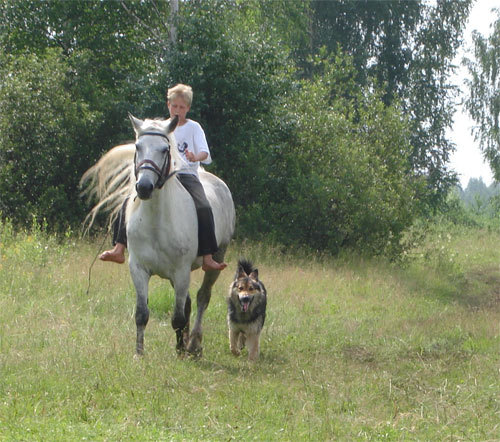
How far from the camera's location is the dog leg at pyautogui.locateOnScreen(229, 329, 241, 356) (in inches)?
344

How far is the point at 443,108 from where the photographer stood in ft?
130

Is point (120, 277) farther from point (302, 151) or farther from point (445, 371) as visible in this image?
point (302, 151)

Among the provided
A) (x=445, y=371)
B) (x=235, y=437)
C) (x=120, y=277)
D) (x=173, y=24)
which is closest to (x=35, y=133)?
(x=173, y=24)

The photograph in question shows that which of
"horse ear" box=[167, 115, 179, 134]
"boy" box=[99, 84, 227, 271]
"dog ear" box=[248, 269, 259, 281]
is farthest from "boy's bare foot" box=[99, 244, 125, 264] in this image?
"dog ear" box=[248, 269, 259, 281]

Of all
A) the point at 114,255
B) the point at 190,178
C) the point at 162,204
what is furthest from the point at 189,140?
the point at 114,255

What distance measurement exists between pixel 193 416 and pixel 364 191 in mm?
12478

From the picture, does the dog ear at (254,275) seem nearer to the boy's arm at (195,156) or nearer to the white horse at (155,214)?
the white horse at (155,214)

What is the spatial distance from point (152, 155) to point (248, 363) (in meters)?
2.48

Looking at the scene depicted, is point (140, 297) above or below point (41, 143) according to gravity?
below

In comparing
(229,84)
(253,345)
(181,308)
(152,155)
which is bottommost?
(253,345)

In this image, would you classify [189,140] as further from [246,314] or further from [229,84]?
[229,84]

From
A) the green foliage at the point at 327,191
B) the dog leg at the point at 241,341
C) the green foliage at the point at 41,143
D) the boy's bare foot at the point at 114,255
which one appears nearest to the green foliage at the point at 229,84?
the green foliage at the point at 327,191

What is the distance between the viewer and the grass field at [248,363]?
5477mm

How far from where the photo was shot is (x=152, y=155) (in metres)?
7.11
